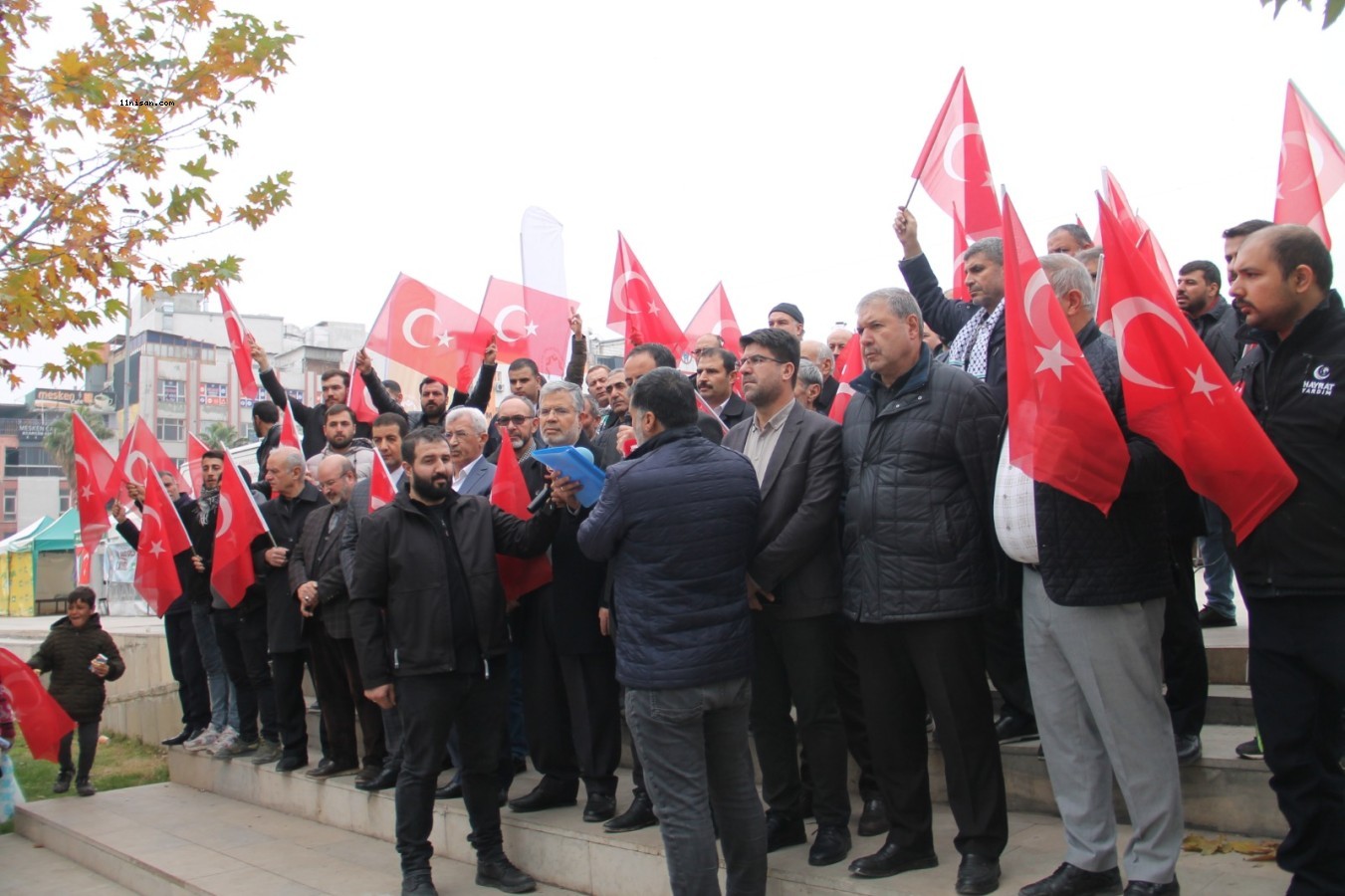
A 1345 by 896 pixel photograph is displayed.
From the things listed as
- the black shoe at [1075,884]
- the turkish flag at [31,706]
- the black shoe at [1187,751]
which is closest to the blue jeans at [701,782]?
the black shoe at [1075,884]

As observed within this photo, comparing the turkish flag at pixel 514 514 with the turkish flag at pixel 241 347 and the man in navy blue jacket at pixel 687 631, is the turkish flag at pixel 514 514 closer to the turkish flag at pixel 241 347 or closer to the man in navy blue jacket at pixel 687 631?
the man in navy blue jacket at pixel 687 631

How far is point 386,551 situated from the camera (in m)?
5.51

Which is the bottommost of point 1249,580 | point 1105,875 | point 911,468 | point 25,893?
point 25,893

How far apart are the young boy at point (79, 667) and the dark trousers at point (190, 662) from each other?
1007mm

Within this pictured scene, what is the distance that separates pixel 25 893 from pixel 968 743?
670 centimetres

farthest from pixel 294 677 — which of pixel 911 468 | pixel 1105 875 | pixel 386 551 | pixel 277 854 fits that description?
pixel 1105 875

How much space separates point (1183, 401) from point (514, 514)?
3.53m

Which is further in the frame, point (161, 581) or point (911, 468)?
point (161, 581)

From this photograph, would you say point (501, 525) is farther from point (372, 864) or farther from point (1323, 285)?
point (1323, 285)

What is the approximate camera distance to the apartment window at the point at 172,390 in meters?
84.7

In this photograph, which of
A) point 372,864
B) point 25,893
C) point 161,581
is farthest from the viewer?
point 161,581

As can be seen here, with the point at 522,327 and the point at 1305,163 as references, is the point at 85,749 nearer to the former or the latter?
the point at 522,327

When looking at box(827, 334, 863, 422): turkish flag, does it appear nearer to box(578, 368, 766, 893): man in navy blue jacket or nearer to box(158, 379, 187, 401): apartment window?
box(578, 368, 766, 893): man in navy blue jacket

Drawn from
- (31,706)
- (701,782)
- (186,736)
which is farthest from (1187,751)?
(186,736)
